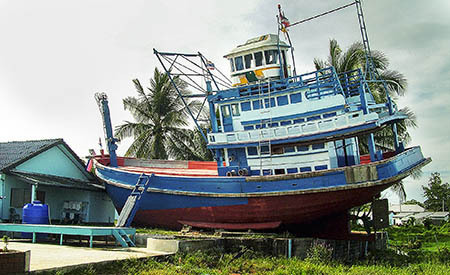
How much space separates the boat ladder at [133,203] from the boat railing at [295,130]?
9.98 feet

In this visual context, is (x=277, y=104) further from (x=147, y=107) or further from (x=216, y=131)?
(x=147, y=107)

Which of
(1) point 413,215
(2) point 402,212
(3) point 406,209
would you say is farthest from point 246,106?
(3) point 406,209

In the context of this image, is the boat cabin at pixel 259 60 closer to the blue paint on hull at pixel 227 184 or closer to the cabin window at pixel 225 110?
the cabin window at pixel 225 110

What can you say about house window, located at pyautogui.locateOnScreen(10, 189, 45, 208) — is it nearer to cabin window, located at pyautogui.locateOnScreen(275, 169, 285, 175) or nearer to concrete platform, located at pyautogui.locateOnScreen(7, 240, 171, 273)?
concrete platform, located at pyautogui.locateOnScreen(7, 240, 171, 273)

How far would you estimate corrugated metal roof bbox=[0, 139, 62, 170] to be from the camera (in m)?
17.3

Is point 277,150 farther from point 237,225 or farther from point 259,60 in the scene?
point 259,60

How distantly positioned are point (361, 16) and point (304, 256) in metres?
9.26

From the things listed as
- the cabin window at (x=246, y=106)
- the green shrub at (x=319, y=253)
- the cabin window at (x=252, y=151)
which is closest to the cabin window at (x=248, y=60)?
the cabin window at (x=246, y=106)

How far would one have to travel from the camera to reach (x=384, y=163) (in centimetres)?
1412

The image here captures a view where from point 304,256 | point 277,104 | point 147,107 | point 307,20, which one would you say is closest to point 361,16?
point 307,20

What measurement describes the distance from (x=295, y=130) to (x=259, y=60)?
13.6ft

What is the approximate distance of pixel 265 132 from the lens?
1650 centimetres

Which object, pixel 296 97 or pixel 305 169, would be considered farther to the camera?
pixel 296 97

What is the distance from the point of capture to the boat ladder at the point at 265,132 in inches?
640
